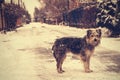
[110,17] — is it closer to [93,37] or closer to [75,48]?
[75,48]

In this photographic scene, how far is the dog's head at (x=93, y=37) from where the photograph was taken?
24.7ft

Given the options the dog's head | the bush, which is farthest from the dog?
the bush

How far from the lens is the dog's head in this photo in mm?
7534

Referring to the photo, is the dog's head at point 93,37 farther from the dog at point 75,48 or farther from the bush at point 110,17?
the bush at point 110,17

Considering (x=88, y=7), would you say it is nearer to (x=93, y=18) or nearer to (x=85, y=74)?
(x=93, y=18)

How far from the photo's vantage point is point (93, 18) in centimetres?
3078

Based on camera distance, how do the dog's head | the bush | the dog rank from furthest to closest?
the bush
the dog
the dog's head

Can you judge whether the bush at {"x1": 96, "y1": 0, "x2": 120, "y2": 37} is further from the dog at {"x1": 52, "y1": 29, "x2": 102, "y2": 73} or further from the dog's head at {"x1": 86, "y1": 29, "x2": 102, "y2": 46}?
the dog's head at {"x1": 86, "y1": 29, "x2": 102, "y2": 46}

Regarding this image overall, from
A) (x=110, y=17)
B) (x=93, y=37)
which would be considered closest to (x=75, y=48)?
(x=93, y=37)

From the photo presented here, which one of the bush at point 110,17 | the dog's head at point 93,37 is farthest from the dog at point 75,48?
the bush at point 110,17

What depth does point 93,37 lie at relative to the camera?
25.0ft

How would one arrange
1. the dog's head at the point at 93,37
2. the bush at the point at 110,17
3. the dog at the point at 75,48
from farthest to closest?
1. the bush at the point at 110,17
2. the dog at the point at 75,48
3. the dog's head at the point at 93,37

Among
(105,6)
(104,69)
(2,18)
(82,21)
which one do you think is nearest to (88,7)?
(82,21)

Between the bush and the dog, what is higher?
the bush
